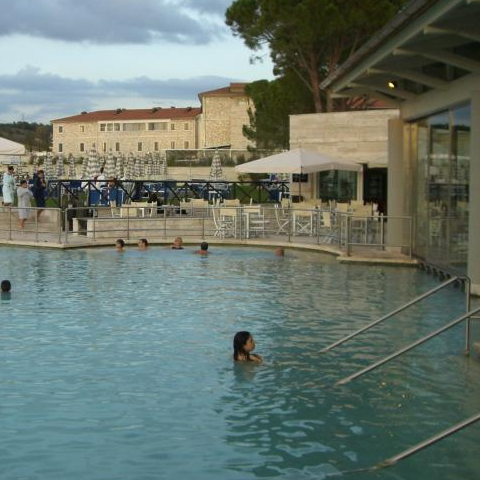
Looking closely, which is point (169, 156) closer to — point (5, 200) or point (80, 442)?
point (5, 200)

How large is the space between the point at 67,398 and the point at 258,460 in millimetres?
2229

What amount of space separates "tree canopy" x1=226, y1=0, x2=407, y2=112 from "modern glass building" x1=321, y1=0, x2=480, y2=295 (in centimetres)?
1716

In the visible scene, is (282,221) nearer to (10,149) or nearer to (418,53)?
(10,149)

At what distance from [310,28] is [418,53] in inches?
977

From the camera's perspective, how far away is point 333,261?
19.3m

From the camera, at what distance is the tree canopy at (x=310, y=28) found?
124 feet

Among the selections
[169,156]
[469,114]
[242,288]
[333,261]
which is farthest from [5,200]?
[169,156]

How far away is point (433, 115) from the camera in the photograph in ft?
57.2

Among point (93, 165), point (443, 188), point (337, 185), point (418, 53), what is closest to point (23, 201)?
point (337, 185)

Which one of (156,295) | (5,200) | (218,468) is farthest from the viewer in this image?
(5,200)

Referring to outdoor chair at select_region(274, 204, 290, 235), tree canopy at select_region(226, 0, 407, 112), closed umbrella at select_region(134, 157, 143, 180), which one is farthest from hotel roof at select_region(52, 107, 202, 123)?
outdoor chair at select_region(274, 204, 290, 235)

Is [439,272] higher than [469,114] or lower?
lower

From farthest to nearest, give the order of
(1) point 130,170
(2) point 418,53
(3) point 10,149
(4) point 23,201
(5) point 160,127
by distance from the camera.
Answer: (5) point 160,127 < (1) point 130,170 < (3) point 10,149 < (4) point 23,201 < (2) point 418,53

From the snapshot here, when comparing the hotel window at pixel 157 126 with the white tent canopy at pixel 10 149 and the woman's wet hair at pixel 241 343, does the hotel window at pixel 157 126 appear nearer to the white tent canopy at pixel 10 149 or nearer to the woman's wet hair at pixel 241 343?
the white tent canopy at pixel 10 149
